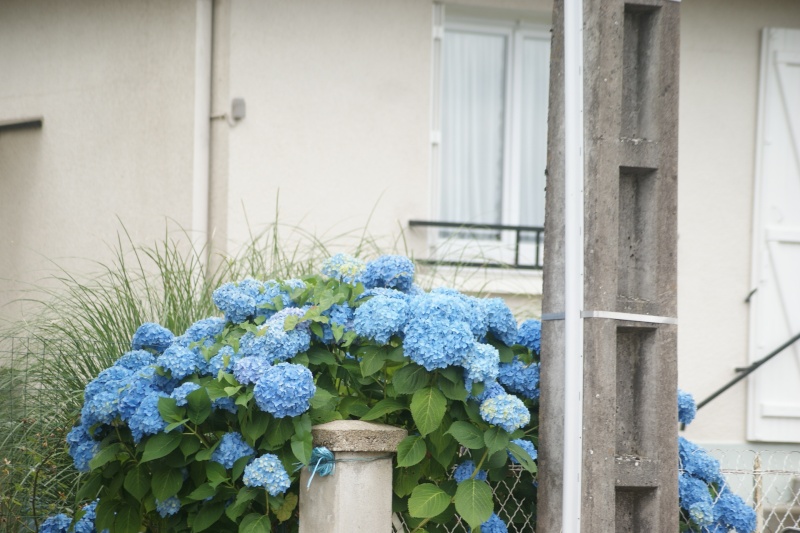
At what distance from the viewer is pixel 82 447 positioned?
11.2ft

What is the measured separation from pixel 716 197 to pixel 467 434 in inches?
203

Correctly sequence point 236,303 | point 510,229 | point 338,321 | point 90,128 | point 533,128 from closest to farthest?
point 338,321 → point 236,303 → point 510,229 → point 90,128 → point 533,128

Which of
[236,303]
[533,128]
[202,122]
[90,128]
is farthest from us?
[533,128]

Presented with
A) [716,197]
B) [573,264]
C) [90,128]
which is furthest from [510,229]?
[573,264]

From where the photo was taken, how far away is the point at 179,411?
317 centimetres

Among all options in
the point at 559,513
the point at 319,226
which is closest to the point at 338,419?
the point at 559,513

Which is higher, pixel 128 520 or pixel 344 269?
pixel 344 269

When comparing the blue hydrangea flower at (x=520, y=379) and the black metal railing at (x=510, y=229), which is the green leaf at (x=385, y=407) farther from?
the black metal railing at (x=510, y=229)

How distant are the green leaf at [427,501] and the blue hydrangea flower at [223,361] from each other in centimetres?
67

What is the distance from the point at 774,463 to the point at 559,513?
16.1 feet

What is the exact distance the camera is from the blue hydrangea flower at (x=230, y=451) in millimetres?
3137

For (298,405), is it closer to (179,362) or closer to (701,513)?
(179,362)

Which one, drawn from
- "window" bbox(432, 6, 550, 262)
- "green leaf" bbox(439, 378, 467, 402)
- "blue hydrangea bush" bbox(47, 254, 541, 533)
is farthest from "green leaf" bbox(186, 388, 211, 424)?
"window" bbox(432, 6, 550, 262)

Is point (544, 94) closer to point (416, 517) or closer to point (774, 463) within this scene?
point (774, 463)
